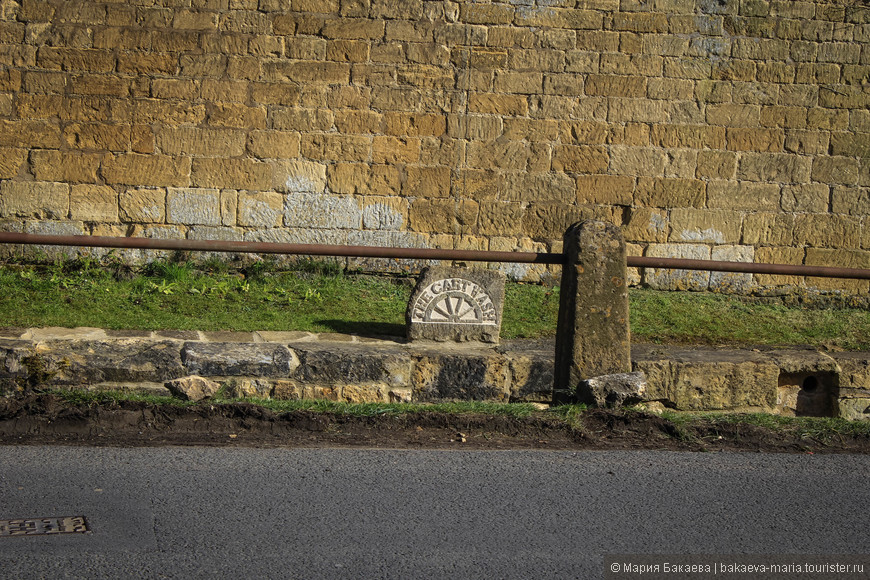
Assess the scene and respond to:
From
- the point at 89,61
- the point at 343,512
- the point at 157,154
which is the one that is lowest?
the point at 343,512

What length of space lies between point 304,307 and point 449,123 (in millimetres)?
2609

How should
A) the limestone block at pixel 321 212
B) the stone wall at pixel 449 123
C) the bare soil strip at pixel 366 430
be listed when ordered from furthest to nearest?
the limestone block at pixel 321 212 → the stone wall at pixel 449 123 → the bare soil strip at pixel 366 430

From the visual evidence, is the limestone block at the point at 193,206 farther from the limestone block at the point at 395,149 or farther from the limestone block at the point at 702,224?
the limestone block at the point at 702,224

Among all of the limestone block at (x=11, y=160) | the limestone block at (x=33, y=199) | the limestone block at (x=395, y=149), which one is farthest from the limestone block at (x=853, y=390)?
the limestone block at (x=11, y=160)

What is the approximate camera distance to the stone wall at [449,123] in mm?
8367

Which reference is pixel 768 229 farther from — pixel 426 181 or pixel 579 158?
pixel 426 181

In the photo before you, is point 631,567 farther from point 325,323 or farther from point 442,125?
→ point 442,125

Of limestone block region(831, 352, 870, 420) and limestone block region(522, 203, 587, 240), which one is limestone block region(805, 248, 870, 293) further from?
limestone block region(831, 352, 870, 420)

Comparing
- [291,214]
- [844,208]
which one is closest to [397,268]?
[291,214]

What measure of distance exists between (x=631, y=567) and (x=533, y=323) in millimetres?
4242

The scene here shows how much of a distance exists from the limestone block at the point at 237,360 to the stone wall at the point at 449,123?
12.8 feet

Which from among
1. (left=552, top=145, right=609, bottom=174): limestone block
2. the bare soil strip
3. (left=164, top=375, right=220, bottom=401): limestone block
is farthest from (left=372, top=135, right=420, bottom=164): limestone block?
the bare soil strip

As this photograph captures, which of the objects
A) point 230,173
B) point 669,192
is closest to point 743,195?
point 669,192

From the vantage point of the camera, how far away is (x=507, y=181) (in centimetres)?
871
